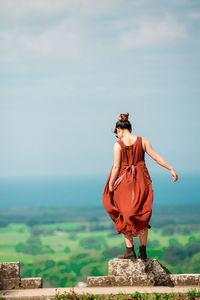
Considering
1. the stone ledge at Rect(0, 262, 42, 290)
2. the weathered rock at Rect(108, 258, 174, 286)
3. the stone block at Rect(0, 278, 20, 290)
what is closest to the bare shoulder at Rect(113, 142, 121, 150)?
the weathered rock at Rect(108, 258, 174, 286)

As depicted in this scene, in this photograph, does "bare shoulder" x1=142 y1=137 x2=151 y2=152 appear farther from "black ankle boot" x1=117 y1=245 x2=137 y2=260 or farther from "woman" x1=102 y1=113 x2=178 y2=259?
"black ankle boot" x1=117 y1=245 x2=137 y2=260

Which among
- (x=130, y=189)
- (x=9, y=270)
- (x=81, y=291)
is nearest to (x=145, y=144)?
(x=130, y=189)

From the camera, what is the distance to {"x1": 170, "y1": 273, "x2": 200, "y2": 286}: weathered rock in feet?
31.3

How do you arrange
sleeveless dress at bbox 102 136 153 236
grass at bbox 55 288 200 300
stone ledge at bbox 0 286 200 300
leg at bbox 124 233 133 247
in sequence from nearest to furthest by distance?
grass at bbox 55 288 200 300 < stone ledge at bbox 0 286 200 300 < sleeveless dress at bbox 102 136 153 236 < leg at bbox 124 233 133 247

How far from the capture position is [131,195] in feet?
31.2

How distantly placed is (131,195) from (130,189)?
0.11 meters

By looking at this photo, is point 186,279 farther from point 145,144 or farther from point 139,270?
point 145,144

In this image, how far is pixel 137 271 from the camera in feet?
30.8

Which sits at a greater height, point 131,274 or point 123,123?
point 123,123

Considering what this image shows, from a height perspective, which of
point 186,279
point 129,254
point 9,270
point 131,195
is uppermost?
point 131,195

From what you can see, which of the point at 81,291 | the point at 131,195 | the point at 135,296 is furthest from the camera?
the point at 131,195

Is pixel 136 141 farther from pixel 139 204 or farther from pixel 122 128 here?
pixel 139 204

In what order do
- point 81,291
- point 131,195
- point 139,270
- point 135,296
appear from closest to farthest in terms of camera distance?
1. point 135,296
2. point 81,291
3. point 139,270
4. point 131,195

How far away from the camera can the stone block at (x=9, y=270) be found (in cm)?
945
